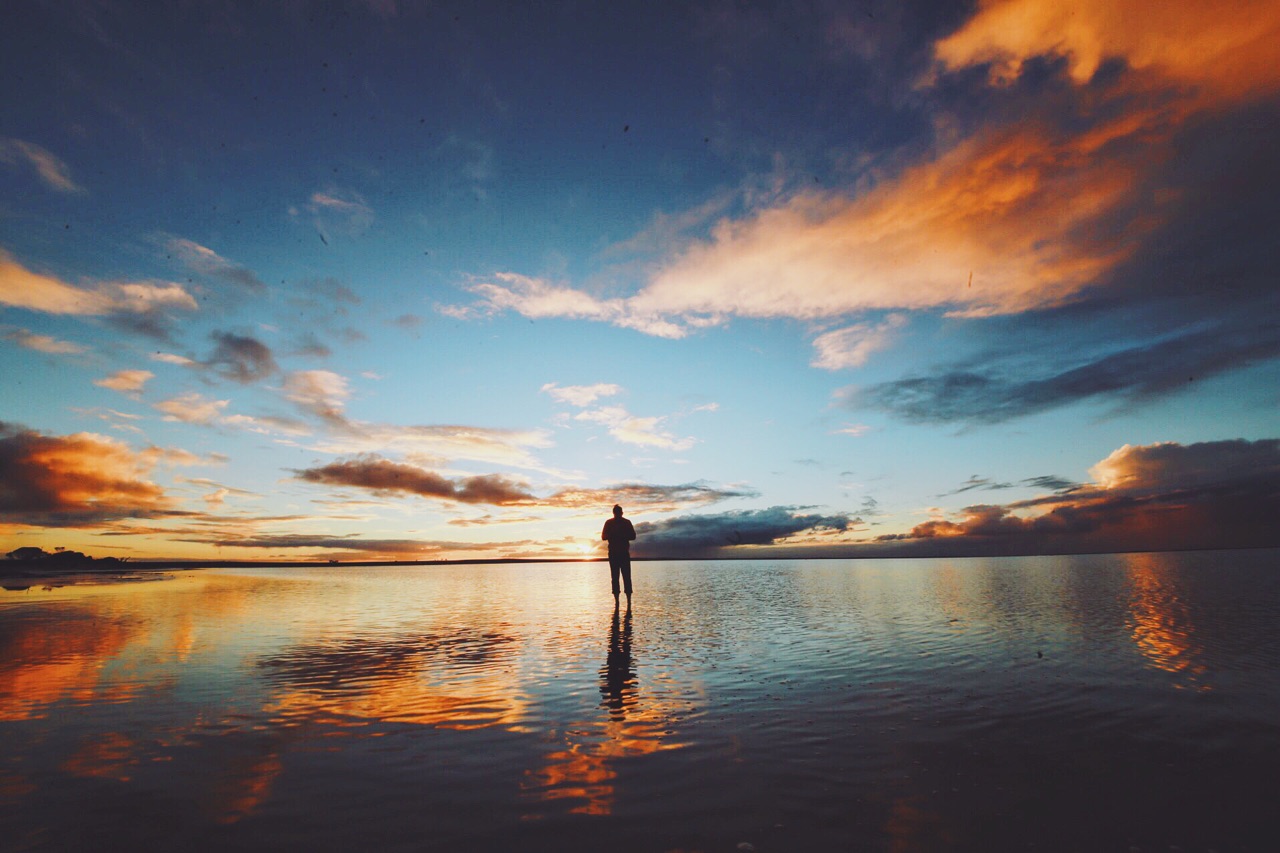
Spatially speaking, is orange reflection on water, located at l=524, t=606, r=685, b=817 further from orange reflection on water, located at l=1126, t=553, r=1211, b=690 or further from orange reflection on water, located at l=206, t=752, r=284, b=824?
orange reflection on water, located at l=1126, t=553, r=1211, b=690

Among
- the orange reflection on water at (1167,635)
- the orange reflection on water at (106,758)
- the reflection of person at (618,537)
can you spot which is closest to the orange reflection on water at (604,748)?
the orange reflection on water at (106,758)

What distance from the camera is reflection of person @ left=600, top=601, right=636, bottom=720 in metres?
9.53

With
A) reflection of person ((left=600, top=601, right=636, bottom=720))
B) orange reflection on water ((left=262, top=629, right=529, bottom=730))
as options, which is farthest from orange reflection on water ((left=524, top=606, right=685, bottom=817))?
orange reflection on water ((left=262, top=629, right=529, bottom=730))

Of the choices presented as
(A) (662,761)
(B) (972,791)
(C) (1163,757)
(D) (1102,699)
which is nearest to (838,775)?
(B) (972,791)

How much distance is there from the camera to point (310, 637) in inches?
704

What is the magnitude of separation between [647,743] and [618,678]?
410cm

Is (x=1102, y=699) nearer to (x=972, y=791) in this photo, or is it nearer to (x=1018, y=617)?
(x=972, y=791)

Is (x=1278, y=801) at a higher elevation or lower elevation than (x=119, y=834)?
lower

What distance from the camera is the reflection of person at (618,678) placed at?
31.3 ft

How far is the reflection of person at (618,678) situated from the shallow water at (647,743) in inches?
3.4

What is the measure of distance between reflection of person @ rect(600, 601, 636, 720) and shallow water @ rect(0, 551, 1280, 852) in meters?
0.09

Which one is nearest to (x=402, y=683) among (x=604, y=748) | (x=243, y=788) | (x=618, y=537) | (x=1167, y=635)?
(x=243, y=788)

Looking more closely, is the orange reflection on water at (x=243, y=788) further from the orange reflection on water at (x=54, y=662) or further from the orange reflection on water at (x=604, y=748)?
the orange reflection on water at (x=54, y=662)

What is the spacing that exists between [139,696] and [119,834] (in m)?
6.54
